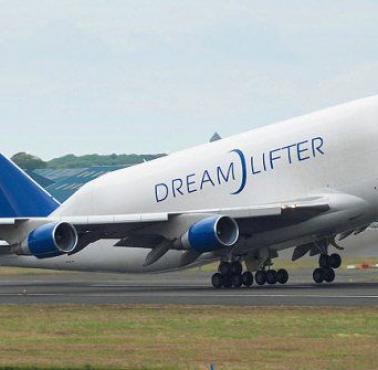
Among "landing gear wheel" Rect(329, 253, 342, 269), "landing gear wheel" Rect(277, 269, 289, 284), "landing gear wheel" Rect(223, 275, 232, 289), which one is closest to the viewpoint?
"landing gear wheel" Rect(223, 275, 232, 289)

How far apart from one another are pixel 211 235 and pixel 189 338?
15425mm

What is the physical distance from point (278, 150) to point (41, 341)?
61.7 feet

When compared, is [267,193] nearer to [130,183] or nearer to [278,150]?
[278,150]

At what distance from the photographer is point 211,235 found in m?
40.3

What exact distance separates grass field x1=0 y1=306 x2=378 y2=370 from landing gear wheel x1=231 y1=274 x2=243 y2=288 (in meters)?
10.3

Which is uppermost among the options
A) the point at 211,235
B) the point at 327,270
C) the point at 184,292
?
the point at 211,235

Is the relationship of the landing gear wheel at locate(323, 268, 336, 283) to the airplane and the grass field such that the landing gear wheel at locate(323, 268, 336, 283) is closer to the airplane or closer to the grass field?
the airplane

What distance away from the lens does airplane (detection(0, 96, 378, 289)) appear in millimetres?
40969

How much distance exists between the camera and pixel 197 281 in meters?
51.5

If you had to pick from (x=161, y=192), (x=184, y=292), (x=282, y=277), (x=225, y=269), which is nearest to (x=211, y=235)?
(x=184, y=292)

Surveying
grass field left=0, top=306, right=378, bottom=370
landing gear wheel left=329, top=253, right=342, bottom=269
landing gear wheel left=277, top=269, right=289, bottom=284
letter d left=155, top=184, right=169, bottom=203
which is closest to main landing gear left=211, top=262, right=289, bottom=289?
landing gear wheel left=277, top=269, right=289, bottom=284

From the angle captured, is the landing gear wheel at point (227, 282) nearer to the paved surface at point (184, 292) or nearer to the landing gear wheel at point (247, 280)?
the landing gear wheel at point (247, 280)

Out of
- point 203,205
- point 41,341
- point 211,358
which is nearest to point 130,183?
point 203,205

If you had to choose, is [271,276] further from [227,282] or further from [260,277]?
[227,282]
